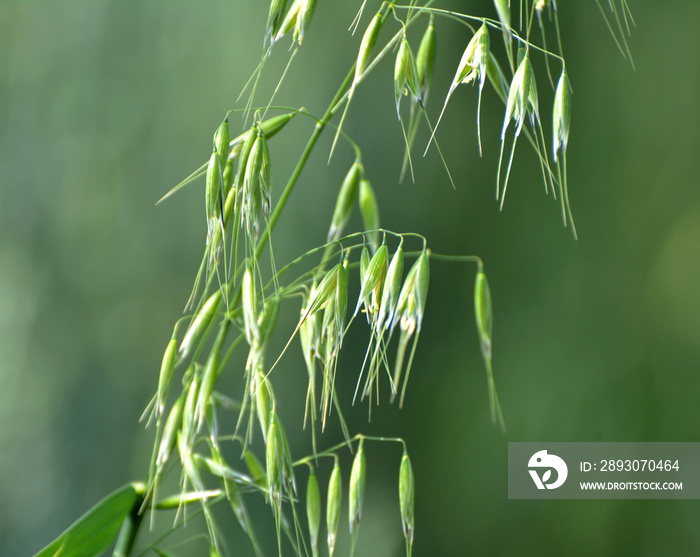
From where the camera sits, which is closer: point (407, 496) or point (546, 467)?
point (407, 496)

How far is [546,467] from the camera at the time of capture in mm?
544

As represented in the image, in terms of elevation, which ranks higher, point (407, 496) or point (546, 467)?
point (407, 496)

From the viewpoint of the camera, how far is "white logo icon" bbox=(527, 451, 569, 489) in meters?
0.54

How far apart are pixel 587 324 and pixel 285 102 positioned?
0.43 meters

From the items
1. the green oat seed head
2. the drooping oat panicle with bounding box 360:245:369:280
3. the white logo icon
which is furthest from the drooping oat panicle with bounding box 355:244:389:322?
the white logo icon

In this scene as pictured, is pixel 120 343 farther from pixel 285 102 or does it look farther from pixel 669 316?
pixel 669 316

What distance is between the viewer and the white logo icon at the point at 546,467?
54cm

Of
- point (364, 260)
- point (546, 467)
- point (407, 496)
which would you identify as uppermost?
point (364, 260)

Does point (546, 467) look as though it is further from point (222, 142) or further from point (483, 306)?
point (222, 142)

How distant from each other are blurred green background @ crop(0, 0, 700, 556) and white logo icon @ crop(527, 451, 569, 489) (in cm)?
7

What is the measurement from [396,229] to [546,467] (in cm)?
28

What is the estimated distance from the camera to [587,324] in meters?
0.69

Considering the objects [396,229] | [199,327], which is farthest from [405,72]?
[396,229]

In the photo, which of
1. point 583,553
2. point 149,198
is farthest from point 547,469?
point 149,198
